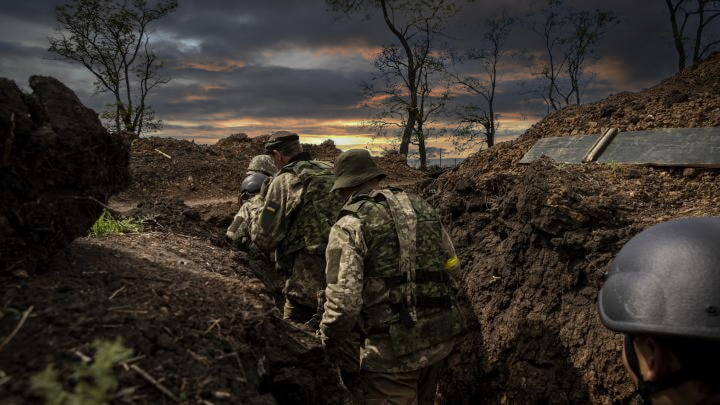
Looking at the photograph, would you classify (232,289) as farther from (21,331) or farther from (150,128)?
(150,128)

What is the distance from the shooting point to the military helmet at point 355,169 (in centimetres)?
362

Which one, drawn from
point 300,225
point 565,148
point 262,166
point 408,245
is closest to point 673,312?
point 408,245

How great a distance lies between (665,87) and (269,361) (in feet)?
42.2

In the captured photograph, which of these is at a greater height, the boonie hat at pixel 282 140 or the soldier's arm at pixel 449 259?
the boonie hat at pixel 282 140

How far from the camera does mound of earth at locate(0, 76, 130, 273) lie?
184 cm

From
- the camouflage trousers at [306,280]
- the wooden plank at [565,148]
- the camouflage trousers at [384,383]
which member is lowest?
the camouflage trousers at [384,383]

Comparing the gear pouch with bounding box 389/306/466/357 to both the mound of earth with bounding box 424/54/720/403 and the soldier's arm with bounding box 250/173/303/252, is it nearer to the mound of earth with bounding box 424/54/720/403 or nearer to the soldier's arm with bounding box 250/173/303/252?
the mound of earth with bounding box 424/54/720/403

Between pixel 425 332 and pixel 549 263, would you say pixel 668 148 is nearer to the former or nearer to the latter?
pixel 549 263

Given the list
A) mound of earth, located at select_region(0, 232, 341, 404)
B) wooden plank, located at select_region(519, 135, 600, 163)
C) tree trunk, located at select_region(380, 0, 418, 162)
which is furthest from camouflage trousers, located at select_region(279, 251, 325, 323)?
tree trunk, located at select_region(380, 0, 418, 162)

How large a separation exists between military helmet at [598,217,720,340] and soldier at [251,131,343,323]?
129 inches

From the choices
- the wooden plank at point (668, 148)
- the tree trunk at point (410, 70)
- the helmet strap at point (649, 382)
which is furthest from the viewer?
the tree trunk at point (410, 70)

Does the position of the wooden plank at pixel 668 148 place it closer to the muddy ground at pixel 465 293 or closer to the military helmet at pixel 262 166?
the muddy ground at pixel 465 293

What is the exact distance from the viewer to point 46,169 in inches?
77.8

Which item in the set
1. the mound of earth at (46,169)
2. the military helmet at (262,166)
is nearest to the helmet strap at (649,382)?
the mound of earth at (46,169)
